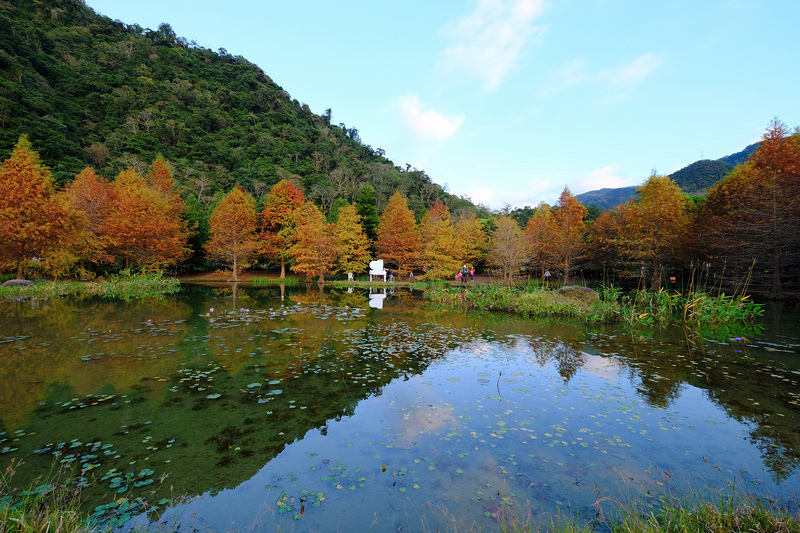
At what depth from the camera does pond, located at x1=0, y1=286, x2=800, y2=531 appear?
9.80ft

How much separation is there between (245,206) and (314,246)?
30.1 feet

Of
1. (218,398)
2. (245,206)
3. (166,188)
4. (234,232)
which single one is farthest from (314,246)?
(218,398)

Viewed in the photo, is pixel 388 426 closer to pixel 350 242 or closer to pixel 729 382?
pixel 729 382

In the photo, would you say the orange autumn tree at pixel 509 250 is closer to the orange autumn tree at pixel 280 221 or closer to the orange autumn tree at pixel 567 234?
the orange autumn tree at pixel 567 234

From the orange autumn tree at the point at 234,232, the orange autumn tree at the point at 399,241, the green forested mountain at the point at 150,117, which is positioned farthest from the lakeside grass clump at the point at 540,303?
the green forested mountain at the point at 150,117

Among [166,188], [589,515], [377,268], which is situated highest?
[166,188]

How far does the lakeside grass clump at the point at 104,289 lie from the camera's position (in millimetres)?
16891

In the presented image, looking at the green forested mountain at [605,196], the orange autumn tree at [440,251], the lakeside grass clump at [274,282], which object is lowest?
the lakeside grass clump at [274,282]

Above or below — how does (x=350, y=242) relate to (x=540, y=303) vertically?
above

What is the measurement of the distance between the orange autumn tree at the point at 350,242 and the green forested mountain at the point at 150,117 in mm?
10958

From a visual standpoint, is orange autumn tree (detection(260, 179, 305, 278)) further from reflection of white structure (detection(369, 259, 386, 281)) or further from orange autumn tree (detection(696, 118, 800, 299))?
orange autumn tree (detection(696, 118, 800, 299))

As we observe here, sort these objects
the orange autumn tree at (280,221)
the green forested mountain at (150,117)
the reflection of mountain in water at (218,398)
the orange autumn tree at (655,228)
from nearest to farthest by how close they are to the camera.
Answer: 1. the reflection of mountain in water at (218,398)
2. the orange autumn tree at (655,228)
3. the orange autumn tree at (280,221)
4. the green forested mountain at (150,117)

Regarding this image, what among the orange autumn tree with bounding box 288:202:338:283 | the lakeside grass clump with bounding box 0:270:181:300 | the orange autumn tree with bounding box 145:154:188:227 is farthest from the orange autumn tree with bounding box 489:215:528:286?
the orange autumn tree with bounding box 145:154:188:227

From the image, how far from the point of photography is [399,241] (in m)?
32.2
